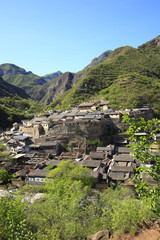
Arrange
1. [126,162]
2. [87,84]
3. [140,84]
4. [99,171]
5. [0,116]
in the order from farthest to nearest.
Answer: [87,84] < [0,116] < [140,84] < [126,162] < [99,171]

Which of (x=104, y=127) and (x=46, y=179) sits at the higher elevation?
Answer: (x=104, y=127)

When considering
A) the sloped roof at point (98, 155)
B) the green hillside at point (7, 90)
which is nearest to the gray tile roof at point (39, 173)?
the sloped roof at point (98, 155)

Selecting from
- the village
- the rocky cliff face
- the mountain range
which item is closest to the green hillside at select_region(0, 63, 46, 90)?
the rocky cliff face

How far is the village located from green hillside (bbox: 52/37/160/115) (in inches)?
387

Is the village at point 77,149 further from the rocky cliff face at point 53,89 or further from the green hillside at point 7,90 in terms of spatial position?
the rocky cliff face at point 53,89

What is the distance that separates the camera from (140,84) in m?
51.2

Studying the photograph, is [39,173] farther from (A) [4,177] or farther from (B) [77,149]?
(B) [77,149]

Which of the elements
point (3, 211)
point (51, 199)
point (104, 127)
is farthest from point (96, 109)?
point (3, 211)

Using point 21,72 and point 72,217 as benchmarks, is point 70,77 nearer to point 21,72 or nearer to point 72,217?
point 21,72

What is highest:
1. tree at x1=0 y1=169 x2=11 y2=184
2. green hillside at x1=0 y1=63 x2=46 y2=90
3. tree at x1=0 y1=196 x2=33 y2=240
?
green hillside at x1=0 y1=63 x2=46 y2=90

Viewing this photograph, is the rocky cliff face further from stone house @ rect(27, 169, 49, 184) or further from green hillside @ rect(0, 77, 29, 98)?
stone house @ rect(27, 169, 49, 184)

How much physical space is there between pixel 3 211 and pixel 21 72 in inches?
8002

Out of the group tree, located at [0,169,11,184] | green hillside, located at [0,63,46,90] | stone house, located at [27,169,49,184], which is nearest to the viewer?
stone house, located at [27,169,49,184]

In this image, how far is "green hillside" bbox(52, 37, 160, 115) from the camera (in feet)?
143
